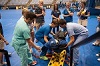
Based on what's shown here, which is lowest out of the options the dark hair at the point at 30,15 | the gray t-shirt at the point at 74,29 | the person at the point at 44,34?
the person at the point at 44,34

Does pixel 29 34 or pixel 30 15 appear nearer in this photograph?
pixel 30 15

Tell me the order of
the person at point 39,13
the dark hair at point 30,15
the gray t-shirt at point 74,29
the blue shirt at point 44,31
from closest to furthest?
the dark hair at point 30,15 < the gray t-shirt at point 74,29 < the blue shirt at point 44,31 < the person at point 39,13

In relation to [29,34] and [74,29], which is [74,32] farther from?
[29,34]

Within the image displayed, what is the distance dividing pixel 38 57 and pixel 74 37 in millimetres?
1718

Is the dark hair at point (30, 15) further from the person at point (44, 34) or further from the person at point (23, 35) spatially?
the person at point (44, 34)

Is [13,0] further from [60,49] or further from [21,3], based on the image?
[60,49]

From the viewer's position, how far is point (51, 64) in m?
4.67

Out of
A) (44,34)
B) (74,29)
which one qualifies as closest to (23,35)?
(74,29)

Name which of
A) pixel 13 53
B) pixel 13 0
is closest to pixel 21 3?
pixel 13 0

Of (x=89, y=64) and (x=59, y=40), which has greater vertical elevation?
(x=59, y=40)

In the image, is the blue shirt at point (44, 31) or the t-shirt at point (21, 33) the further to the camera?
the blue shirt at point (44, 31)

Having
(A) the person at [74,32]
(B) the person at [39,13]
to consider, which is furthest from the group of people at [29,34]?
(B) the person at [39,13]

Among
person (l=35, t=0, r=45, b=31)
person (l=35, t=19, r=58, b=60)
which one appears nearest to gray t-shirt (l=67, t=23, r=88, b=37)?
person (l=35, t=19, r=58, b=60)

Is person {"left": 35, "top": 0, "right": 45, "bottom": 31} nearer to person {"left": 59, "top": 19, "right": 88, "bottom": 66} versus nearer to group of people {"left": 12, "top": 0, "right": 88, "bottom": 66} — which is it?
group of people {"left": 12, "top": 0, "right": 88, "bottom": 66}
